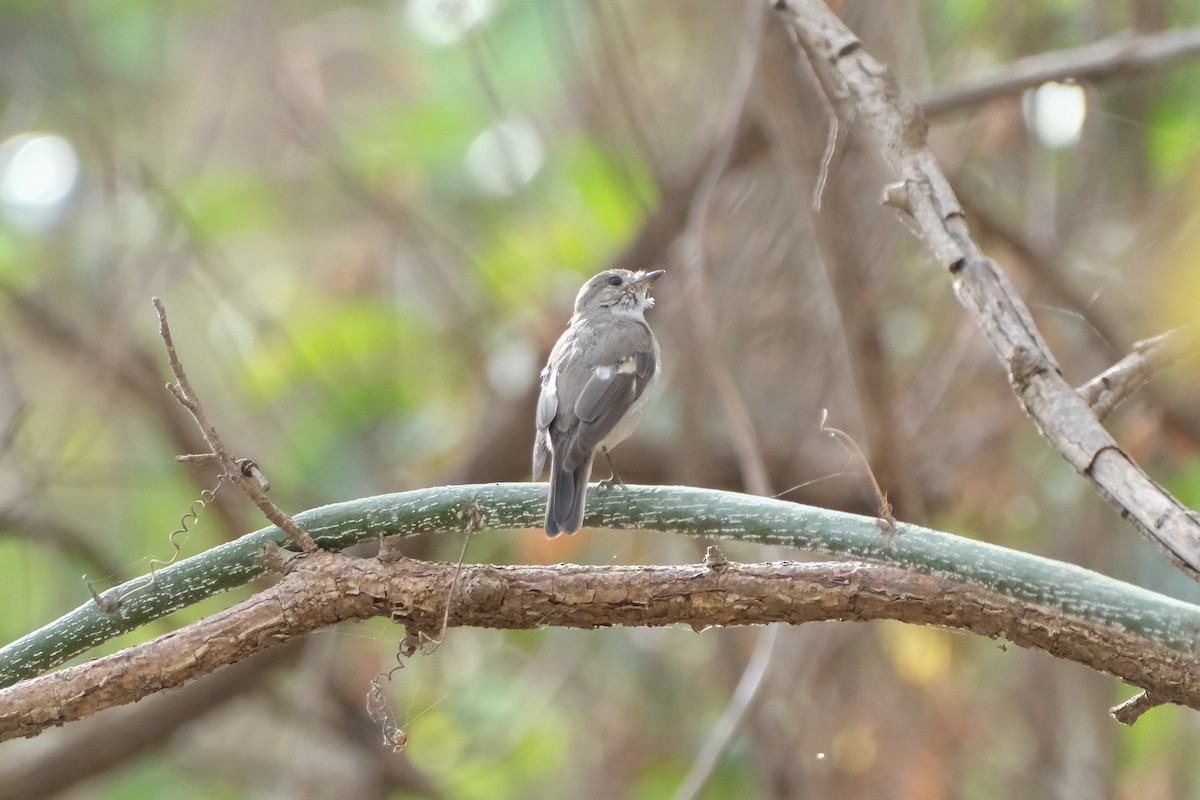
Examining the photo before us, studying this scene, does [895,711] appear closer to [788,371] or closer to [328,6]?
[788,371]

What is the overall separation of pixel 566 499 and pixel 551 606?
2.49ft

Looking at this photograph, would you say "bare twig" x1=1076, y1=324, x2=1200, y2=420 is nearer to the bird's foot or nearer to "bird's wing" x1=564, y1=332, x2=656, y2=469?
the bird's foot

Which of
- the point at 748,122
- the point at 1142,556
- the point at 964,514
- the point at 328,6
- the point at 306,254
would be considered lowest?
the point at 1142,556

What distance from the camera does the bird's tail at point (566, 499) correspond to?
8.28 ft

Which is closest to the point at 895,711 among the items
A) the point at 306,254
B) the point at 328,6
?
the point at 306,254

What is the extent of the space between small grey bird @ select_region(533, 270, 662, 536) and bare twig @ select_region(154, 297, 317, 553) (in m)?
0.87

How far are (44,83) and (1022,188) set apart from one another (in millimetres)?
4663

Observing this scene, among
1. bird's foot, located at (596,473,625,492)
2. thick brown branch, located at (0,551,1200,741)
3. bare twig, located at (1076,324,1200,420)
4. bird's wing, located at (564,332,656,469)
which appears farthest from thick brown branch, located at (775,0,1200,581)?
bird's wing, located at (564,332,656,469)

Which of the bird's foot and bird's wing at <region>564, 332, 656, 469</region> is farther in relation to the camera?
bird's wing at <region>564, 332, 656, 469</region>

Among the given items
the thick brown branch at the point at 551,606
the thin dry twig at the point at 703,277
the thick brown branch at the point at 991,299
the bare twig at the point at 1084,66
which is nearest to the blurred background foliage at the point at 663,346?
the thin dry twig at the point at 703,277

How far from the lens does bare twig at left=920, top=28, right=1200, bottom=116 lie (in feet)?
12.7

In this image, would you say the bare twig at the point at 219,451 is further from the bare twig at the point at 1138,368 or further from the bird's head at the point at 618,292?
the bird's head at the point at 618,292

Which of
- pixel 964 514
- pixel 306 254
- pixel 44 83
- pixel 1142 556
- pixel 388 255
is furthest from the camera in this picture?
pixel 306 254

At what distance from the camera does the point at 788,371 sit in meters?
5.41
